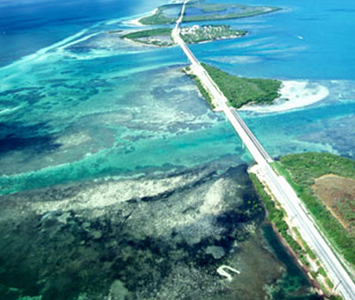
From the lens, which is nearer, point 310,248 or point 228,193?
point 310,248

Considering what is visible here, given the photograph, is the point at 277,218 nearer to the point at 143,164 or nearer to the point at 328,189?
the point at 328,189

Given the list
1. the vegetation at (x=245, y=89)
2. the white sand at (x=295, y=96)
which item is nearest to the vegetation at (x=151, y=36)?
the vegetation at (x=245, y=89)

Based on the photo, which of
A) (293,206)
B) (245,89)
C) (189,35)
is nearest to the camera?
(293,206)

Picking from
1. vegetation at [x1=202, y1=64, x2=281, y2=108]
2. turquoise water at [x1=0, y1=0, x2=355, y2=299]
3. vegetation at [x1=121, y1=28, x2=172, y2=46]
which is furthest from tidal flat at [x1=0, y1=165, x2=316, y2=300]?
vegetation at [x1=121, y1=28, x2=172, y2=46]

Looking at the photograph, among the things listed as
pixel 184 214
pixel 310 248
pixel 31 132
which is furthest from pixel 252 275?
pixel 31 132

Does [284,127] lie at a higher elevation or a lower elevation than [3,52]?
lower

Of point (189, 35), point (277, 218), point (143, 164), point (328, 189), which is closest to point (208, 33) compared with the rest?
point (189, 35)

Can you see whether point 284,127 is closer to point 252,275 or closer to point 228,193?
point 228,193
